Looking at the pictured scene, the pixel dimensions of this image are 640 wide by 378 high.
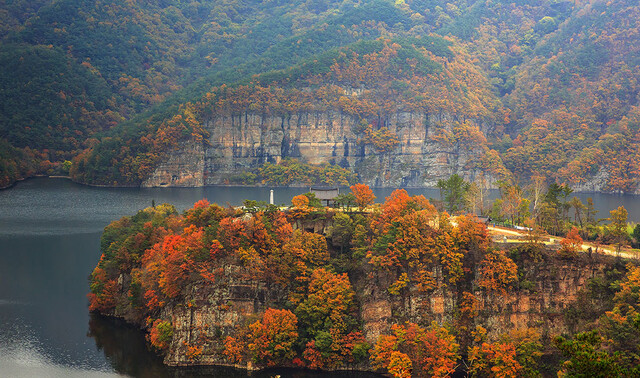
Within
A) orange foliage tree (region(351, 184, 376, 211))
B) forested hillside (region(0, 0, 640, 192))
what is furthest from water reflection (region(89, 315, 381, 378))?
forested hillside (region(0, 0, 640, 192))

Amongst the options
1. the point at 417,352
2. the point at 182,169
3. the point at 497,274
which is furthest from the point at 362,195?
the point at 182,169

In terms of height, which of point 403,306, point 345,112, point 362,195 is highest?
point 345,112

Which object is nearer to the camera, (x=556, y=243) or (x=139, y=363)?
(x=139, y=363)

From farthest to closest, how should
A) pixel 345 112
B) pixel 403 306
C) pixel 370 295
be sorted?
1. pixel 345 112
2. pixel 370 295
3. pixel 403 306

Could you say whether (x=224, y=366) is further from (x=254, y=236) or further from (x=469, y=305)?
(x=469, y=305)

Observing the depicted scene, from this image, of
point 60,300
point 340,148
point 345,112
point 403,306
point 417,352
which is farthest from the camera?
point 340,148

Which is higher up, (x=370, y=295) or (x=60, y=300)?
(x=370, y=295)

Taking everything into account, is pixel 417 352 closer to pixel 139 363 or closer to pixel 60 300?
pixel 139 363
